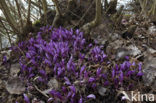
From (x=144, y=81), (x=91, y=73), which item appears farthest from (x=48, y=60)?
(x=144, y=81)

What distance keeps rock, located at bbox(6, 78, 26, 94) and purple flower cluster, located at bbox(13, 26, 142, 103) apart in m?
0.13

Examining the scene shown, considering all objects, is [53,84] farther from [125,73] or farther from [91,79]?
[125,73]

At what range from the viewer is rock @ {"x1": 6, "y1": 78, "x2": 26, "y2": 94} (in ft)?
7.16

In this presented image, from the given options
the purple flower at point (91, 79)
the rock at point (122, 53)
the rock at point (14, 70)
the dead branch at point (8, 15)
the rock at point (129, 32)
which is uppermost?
the dead branch at point (8, 15)

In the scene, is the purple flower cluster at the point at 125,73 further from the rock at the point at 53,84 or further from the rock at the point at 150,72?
the rock at the point at 53,84

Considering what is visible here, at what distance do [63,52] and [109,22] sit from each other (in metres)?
1.61

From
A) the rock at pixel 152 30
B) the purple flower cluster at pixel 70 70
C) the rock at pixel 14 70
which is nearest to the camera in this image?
the purple flower cluster at pixel 70 70

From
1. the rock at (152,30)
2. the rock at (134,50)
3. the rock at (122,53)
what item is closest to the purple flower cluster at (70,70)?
the rock at (122,53)

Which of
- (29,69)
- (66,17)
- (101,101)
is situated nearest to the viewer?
(101,101)

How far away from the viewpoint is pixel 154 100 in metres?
1.82

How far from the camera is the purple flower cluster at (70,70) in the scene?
6.55 feet

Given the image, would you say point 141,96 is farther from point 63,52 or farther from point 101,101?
point 63,52

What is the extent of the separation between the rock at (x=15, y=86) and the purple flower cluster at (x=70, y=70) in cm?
13

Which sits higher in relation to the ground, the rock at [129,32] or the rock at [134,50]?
the rock at [129,32]
